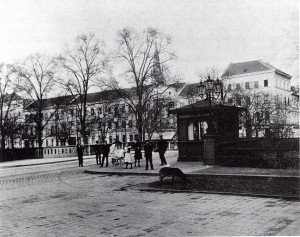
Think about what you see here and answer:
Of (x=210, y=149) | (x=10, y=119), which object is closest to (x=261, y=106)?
(x=10, y=119)

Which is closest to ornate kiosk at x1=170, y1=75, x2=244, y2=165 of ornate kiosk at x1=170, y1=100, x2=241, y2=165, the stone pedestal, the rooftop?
ornate kiosk at x1=170, y1=100, x2=241, y2=165

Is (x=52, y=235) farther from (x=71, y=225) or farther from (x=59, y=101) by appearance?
(x=59, y=101)

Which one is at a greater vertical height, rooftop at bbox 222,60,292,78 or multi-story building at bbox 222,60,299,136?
rooftop at bbox 222,60,292,78

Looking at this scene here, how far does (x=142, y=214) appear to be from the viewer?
310 inches

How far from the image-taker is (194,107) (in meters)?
19.8

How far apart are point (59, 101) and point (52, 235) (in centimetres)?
4339

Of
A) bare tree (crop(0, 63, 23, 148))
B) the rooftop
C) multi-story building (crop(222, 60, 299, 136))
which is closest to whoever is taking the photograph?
bare tree (crop(0, 63, 23, 148))

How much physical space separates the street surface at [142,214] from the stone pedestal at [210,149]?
6852mm

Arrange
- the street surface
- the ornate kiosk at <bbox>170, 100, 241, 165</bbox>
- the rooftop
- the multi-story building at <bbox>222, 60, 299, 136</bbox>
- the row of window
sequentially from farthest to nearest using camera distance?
the rooftop < the row of window < the multi-story building at <bbox>222, 60, 299, 136</bbox> < the ornate kiosk at <bbox>170, 100, 241, 165</bbox> < the street surface

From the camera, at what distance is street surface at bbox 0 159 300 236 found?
6.47 m

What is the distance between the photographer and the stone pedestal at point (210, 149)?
17.1 m

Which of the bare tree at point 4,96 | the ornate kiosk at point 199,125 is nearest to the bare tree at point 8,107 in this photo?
the bare tree at point 4,96

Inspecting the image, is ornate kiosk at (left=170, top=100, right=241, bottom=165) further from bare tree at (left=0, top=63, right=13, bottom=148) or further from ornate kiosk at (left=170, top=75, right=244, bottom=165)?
bare tree at (left=0, top=63, right=13, bottom=148)

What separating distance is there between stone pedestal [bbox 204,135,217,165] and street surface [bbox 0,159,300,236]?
22.5 feet
